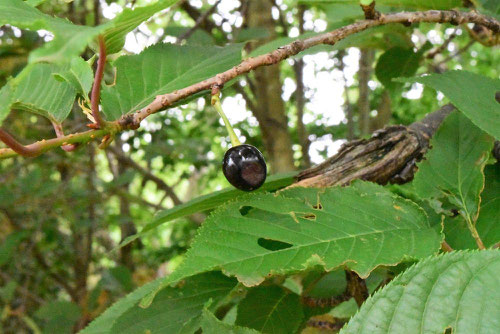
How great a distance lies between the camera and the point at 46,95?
0.86 m

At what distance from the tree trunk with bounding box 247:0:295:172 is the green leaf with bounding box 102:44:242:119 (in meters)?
1.59

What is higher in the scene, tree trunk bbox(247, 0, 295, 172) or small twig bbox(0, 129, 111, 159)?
small twig bbox(0, 129, 111, 159)

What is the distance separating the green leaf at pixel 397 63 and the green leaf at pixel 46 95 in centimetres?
91

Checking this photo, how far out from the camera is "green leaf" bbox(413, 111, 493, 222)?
876 mm

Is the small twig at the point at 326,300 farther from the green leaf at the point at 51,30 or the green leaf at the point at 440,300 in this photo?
the green leaf at the point at 51,30

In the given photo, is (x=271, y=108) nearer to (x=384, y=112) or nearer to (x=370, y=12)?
(x=384, y=112)

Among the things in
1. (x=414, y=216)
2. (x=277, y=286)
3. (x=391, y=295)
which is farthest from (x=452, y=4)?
(x=391, y=295)

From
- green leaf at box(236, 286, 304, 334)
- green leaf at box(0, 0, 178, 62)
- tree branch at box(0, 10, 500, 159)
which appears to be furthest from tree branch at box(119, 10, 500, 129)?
green leaf at box(236, 286, 304, 334)

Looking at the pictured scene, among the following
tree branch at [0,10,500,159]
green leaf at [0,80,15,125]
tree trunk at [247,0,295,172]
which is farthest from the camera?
tree trunk at [247,0,295,172]

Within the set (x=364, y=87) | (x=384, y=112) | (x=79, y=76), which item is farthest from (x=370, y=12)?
(x=384, y=112)

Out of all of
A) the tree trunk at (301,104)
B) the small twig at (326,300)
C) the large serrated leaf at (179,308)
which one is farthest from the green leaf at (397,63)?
the tree trunk at (301,104)

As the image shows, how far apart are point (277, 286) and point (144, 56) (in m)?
0.49

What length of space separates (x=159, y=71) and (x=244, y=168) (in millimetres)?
233

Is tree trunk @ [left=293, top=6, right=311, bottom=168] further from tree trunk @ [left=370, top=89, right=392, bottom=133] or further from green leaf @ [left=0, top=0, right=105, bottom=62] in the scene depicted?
green leaf @ [left=0, top=0, right=105, bottom=62]
